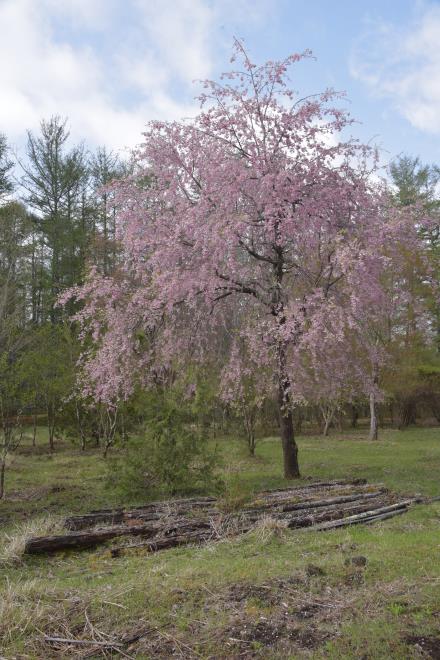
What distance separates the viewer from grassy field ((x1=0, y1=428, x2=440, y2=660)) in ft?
11.4

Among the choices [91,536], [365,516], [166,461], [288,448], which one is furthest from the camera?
[288,448]

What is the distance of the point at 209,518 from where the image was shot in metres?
7.12

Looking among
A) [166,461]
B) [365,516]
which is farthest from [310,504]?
[166,461]

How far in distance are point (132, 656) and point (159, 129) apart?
440 inches

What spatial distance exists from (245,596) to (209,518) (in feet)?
9.62

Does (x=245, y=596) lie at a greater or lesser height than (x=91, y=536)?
greater

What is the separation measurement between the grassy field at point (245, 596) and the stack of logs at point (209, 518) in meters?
0.22

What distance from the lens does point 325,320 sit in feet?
32.9

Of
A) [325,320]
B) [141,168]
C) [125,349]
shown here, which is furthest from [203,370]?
[141,168]

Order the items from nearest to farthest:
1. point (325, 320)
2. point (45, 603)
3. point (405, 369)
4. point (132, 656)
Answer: point (132, 656)
point (45, 603)
point (325, 320)
point (405, 369)

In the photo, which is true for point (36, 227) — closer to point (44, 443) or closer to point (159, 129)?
point (44, 443)

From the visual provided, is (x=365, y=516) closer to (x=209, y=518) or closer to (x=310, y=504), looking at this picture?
(x=310, y=504)

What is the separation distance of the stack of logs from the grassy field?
22 centimetres

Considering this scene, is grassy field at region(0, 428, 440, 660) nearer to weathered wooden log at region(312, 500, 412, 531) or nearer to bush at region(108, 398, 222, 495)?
weathered wooden log at region(312, 500, 412, 531)
